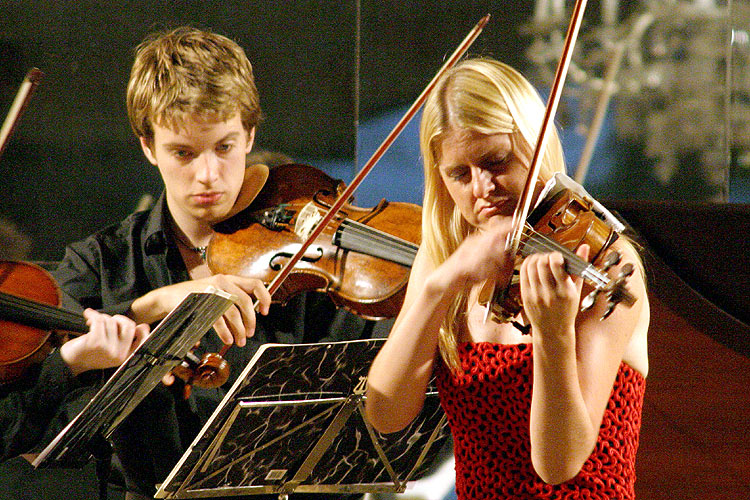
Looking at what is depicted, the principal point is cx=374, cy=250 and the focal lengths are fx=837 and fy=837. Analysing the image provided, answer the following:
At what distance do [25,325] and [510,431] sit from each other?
37.0 inches

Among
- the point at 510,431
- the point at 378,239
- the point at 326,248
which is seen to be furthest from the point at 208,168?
the point at 510,431

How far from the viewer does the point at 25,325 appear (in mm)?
1594

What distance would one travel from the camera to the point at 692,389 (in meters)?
1.26

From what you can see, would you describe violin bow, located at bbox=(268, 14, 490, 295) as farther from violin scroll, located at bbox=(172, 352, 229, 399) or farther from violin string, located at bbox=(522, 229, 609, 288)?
violin string, located at bbox=(522, 229, 609, 288)

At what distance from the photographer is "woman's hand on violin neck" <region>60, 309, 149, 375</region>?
161 cm

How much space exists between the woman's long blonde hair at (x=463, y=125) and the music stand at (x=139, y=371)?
1.22ft

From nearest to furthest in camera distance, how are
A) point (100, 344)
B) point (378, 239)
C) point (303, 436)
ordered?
point (303, 436) → point (100, 344) → point (378, 239)

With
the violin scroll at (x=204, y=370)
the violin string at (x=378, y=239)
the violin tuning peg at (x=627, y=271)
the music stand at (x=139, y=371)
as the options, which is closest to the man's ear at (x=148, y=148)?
the violin string at (x=378, y=239)

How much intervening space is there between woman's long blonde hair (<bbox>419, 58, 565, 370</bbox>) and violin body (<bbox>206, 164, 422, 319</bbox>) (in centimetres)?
48

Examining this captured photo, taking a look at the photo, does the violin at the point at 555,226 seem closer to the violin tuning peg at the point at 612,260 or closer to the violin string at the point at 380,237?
the violin tuning peg at the point at 612,260

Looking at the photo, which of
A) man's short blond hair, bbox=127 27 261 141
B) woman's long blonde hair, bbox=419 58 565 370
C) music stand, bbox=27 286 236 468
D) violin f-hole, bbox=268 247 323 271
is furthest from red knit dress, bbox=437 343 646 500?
man's short blond hair, bbox=127 27 261 141

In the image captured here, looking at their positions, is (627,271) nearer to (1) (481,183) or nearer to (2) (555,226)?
(2) (555,226)

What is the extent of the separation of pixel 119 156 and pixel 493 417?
5.00 ft

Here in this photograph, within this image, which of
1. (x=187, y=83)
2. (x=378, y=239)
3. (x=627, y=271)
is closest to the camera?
(x=627, y=271)
